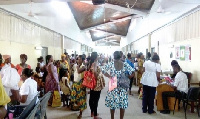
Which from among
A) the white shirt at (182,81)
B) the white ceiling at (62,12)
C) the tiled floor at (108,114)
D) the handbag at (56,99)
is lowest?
the tiled floor at (108,114)

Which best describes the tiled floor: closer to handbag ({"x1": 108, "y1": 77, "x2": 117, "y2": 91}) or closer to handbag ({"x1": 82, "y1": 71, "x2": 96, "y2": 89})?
handbag ({"x1": 82, "y1": 71, "x2": 96, "y2": 89})

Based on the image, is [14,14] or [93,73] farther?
[14,14]

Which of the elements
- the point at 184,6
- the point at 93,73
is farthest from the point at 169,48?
the point at 93,73

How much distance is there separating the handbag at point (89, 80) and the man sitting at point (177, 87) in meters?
1.96

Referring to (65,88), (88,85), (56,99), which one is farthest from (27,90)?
(56,99)

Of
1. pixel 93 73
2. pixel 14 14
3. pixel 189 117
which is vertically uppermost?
pixel 14 14

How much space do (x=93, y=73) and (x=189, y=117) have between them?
2.48 metres

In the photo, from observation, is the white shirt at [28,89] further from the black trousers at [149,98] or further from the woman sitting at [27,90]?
the black trousers at [149,98]

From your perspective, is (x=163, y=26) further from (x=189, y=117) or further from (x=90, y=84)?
(x=90, y=84)

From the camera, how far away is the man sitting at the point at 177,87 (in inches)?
185

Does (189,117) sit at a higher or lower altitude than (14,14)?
lower

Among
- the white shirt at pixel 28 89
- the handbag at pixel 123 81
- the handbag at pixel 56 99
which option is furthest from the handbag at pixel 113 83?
the handbag at pixel 56 99

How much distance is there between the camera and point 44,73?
6234 mm

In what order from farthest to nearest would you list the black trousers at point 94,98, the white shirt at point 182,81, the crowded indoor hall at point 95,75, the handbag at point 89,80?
the white shirt at point 182,81
the black trousers at point 94,98
the handbag at point 89,80
the crowded indoor hall at point 95,75
